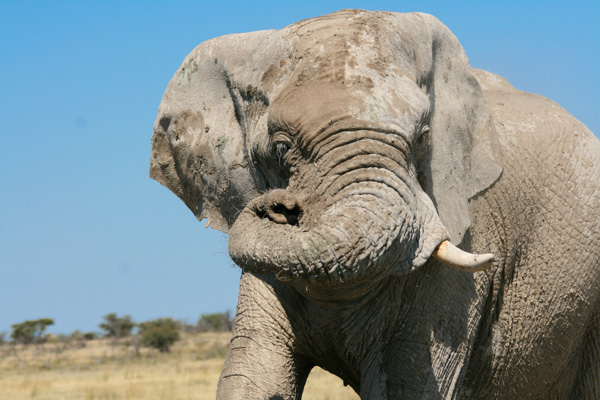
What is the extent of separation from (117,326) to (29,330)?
345 cm

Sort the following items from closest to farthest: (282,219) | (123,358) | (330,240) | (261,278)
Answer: (330,240)
(282,219)
(261,278)
(123,358)

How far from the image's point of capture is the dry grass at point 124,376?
12.9 meters

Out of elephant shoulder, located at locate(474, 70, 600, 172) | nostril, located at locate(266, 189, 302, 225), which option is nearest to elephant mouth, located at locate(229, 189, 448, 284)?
nostril, located at locate(266, 189, 302, 225)

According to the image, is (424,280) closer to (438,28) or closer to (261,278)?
(261,278)

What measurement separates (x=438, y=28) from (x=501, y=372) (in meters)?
1.68

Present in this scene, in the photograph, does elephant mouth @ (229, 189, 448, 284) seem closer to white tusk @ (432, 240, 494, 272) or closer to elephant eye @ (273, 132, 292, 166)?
white tusk @ (432, 240, 494, 272)

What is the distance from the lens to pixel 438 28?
404cm

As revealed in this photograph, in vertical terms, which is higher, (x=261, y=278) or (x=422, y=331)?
(x=261, y=278)

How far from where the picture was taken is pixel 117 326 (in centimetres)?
3712

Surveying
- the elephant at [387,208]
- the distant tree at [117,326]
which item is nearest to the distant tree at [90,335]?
the distant tree at [117,326]

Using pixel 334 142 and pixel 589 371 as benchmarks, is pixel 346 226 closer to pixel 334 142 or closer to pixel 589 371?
pixel 334 142

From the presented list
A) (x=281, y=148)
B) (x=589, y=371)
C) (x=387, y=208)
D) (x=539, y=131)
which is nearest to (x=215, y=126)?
(x=281, y=148)

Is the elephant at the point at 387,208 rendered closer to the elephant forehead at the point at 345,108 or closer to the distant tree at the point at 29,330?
the elephant forehead at the point at 345,108

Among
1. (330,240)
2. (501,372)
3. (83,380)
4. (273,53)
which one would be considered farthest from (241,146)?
(83,380)
